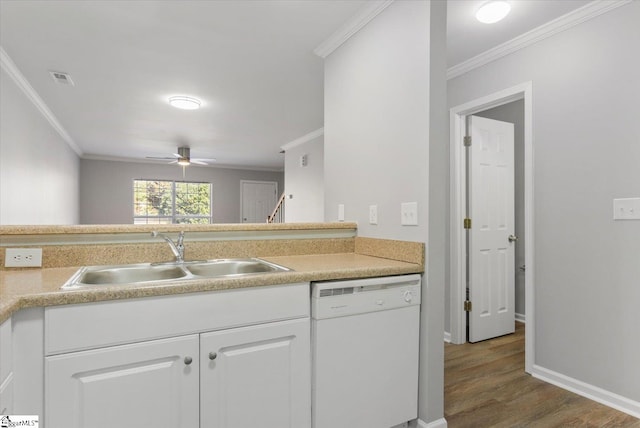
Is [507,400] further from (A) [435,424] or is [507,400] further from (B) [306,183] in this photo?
(B) [306,183]

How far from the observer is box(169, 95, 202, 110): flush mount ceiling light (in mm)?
3807

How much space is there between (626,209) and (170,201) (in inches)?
333

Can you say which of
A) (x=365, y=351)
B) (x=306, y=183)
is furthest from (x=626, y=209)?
(x=306, y=183)

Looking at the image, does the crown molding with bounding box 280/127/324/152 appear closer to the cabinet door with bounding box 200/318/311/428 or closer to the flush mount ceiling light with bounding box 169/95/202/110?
the flush mount ceiling light with bounding box 169/95/202/110

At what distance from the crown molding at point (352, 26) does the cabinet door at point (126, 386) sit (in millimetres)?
2101

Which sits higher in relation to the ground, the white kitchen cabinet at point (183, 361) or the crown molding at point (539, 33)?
the crown molding at point (539, 33)

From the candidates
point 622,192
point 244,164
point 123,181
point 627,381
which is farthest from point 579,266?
point 123,181

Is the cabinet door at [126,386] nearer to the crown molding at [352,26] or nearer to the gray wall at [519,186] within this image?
the crown molding at [352,26]

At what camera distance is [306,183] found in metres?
5.89

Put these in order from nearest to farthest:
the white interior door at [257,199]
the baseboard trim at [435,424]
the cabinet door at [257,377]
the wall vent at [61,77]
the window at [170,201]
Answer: the cabinet door at [257,377] → the baseboard trim at [435,424] → the wall vent at [61,77] → the window at [170,201] → the white interior door at [257,199]

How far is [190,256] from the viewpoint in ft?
6.18

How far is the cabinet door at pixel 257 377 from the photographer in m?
1.32

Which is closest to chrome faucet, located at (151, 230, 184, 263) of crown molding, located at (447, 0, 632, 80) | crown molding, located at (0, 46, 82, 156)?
crown molding, located at (0, 46, 82, 156)

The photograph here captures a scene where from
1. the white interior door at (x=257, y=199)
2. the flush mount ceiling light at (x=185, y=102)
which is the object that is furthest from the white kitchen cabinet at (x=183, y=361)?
the white interior door at (x=257, y=199)
